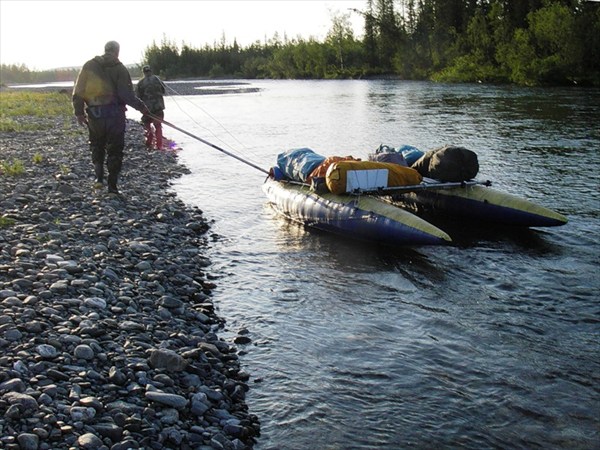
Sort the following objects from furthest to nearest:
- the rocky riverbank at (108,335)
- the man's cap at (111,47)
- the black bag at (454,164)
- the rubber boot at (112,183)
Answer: the rubber boot at (112,183), the black bag at (454,164), the man's cap at (111,47), the rocky riverbank at (108,335)

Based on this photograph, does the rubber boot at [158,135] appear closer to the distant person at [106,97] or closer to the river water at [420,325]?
the river water at [420,325]

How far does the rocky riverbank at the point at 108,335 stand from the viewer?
441cm

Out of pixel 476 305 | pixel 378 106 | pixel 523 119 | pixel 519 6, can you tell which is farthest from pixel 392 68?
pixel 476 305

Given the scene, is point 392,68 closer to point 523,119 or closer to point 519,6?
point 519,6

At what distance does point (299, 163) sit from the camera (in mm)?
12227

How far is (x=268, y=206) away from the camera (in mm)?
13469

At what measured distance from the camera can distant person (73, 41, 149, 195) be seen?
10.5 m

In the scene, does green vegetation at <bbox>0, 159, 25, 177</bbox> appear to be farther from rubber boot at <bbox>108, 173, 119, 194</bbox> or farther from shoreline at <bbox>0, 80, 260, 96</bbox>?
shoreline at <bbox>0, 80, 260, 96</bbox>

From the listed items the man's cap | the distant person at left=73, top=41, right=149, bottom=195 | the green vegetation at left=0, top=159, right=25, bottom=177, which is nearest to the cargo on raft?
the distant person at left=73, top=41, right=149, bottom=195

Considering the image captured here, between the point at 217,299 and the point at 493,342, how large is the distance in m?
3.37

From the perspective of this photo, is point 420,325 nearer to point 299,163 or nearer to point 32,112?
point 299,163

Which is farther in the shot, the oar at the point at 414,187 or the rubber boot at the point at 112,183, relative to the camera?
the rubber boot at the point at 112,183

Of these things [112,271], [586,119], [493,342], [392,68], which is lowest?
[493,342]

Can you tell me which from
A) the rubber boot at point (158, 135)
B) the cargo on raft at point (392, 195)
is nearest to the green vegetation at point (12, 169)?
the cargo on raft at point (392, 195)
